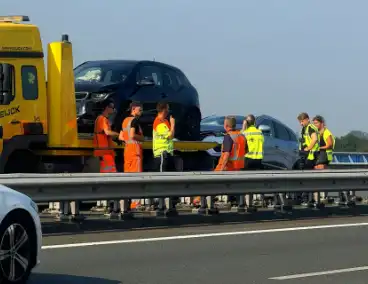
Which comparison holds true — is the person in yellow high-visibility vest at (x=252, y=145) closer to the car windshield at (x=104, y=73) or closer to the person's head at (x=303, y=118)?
the person's head at (x=303, y=118)

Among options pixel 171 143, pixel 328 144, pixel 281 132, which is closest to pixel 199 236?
pixel 171 143

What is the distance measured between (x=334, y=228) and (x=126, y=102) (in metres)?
5.25

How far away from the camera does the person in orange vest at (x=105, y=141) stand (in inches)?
736

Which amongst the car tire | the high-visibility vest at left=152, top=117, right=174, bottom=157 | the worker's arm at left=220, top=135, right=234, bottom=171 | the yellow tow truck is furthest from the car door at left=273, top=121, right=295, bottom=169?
the car tire

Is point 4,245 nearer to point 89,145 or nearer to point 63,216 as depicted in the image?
point 63,216

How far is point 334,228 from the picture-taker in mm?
16500

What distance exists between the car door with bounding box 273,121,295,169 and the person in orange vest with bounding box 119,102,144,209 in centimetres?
837

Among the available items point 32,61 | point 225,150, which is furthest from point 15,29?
point 225,150

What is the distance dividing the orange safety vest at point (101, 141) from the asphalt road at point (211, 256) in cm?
348

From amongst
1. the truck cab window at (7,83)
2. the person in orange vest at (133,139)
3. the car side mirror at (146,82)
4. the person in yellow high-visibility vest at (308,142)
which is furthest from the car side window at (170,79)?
the truck cab window at (7,83)

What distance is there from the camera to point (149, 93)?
20422 millimetres

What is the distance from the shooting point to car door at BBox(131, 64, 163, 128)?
796 inches

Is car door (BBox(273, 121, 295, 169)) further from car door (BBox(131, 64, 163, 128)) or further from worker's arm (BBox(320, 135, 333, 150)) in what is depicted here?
car door (BBox(131, 64, 163, 128))

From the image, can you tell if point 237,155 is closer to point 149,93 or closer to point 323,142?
point 149,93
